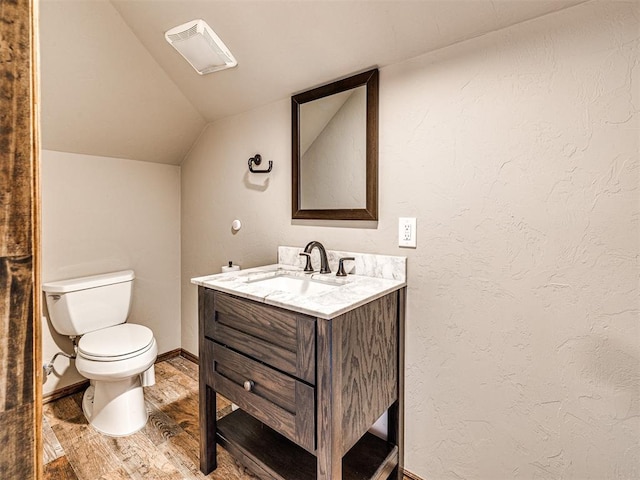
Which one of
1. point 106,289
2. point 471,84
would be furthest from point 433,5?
point 106,289

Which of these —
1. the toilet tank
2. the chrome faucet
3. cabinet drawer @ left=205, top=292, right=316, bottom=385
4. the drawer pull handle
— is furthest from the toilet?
the chrome faucet

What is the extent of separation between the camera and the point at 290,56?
61.9 inches

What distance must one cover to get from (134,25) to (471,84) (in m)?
1.68

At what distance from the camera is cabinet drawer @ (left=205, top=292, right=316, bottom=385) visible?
3.56 ft

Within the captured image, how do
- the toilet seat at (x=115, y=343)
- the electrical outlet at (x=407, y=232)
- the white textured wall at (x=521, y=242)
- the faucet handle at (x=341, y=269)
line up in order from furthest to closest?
Result: the toilet seat at (x=115, y=343) → the faucet handle at (x=341, y=269) → the electrical outlet at (x=407, y=232) → the white textured wall at (x=521, y=242)

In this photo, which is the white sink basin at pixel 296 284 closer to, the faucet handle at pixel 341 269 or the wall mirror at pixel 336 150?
the faucet handle at pixel 341 269

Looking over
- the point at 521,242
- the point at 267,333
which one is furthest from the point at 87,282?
the point at 521,242

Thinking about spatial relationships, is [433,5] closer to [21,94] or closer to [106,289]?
[21,94]

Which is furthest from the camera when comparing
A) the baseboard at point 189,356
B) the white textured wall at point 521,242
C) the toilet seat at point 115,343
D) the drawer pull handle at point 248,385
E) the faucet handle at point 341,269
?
the baseboard at point 189,356

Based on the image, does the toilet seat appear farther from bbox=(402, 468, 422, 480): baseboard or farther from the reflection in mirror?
bbox=(402, 468, 422, 480): baseboard

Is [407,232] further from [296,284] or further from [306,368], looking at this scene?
[306,368]

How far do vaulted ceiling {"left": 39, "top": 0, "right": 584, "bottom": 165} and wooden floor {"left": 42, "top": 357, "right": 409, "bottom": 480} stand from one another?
1.59 meters

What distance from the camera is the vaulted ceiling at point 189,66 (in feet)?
4.10

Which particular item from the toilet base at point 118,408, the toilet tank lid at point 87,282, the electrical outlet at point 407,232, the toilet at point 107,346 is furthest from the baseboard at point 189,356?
the electrical outlet at point 407,232
